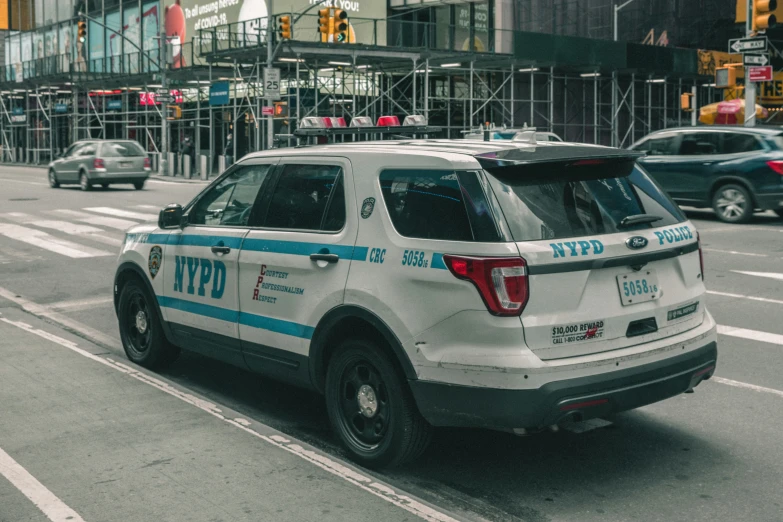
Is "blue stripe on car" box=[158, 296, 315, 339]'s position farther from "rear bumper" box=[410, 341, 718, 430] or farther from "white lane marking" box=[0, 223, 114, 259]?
"white lane marking" box=[0, 223, 114, 259]

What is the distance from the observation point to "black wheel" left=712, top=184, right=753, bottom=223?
17703 mm

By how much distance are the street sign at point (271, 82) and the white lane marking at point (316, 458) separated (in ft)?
85.1

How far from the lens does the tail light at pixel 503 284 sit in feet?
15.0

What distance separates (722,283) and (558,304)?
7.50 meters

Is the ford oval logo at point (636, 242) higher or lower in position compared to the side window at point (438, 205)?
lower

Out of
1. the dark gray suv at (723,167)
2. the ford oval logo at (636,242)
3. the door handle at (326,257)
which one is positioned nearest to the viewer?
the ford oval logo at (636,242)

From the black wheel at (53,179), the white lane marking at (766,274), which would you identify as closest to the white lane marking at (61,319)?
the white lane marking at (766,274)

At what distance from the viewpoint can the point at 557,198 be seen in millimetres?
4934

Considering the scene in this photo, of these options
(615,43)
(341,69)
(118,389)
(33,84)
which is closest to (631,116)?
(615,43)

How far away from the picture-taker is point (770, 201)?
57.2ft

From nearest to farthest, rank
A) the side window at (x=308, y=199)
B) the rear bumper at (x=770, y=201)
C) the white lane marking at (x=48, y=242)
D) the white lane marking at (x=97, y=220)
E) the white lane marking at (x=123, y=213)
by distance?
the side window at (x=308, y=199)
the white lane marking at (x=48, y=242)
the rear bumper at (x=770, y=201)
the white lane marking at (x=97, y=220)
the white lane marking at (x=123, y=213)

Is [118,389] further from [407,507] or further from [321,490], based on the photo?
[407,507]

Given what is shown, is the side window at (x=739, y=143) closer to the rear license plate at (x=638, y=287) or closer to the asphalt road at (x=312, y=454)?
the asphalt road at (x=312, y=454)

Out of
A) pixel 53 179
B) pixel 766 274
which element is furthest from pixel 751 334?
pixel 53 179
